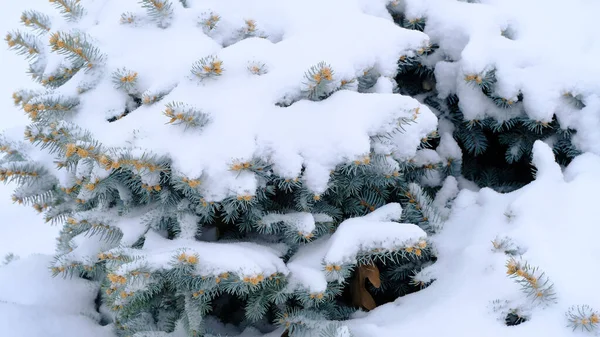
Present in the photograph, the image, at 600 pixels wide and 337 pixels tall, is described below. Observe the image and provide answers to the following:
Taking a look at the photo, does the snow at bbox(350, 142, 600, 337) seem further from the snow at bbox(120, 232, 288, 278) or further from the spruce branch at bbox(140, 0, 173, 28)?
the spruce branch at bbox(140, 0, 173, 28)

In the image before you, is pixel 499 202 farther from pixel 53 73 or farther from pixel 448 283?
pixel 53 73

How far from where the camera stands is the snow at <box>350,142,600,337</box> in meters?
1.74

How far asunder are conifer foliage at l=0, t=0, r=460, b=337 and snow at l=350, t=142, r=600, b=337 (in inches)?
6.0

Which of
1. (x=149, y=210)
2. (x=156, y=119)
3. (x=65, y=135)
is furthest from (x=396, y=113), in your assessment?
(x=65, y=135)

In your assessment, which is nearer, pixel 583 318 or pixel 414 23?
pixel 583 318

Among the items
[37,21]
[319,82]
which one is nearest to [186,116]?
[319,82]

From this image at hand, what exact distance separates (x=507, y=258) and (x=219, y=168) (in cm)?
112

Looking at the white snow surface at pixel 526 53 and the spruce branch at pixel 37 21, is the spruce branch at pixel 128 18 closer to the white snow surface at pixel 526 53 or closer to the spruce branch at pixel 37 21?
the spruce branch at pixel 37 21

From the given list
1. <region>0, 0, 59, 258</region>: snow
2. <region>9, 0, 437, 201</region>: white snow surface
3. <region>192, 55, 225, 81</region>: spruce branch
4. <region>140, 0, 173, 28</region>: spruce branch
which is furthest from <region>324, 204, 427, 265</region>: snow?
<region>0, 0, 59, 258</region>: snow

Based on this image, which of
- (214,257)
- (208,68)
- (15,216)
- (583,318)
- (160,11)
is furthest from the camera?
(15,216)

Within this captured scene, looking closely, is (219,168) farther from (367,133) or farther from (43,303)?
(43,303)

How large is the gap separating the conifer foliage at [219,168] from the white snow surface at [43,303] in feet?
0.73

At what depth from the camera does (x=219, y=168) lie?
176 centimetres

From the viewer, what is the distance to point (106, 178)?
1.86m
